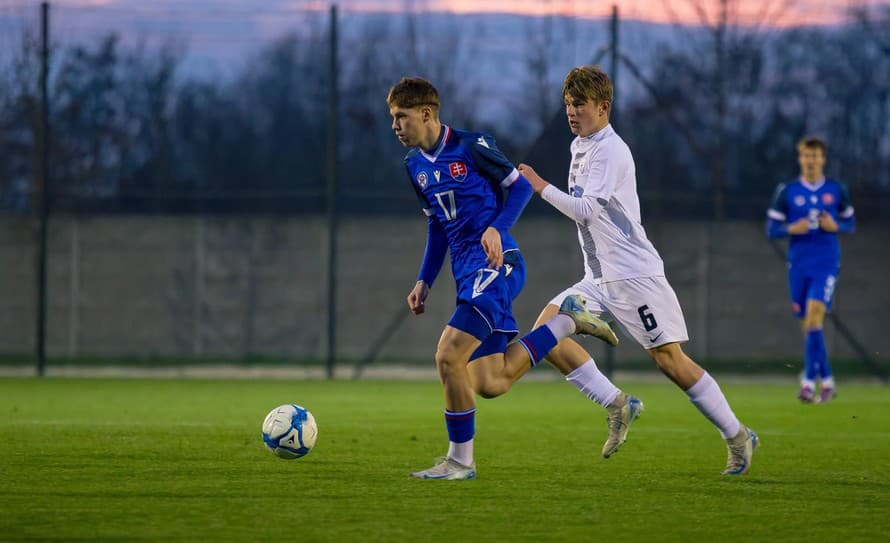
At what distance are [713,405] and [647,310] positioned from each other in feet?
1.90

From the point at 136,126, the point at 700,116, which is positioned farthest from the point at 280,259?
the point at 700,116

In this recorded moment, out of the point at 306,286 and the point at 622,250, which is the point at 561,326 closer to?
the point at 622,250

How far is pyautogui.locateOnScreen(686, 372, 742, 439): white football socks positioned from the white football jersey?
613 mm

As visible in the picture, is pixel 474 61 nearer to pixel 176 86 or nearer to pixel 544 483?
pixel 176 86

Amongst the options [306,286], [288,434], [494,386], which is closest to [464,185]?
A: [494,386]

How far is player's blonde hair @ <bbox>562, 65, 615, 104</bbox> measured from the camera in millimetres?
7090

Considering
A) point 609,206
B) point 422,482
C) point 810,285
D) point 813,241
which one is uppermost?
point 609,206

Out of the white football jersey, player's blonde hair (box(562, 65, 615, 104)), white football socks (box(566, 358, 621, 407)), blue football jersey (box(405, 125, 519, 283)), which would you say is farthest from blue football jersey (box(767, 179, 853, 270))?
blue football jersey (box(405, 125, 519, 283))

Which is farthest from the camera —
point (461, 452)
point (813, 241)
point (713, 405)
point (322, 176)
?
point (322, 176)

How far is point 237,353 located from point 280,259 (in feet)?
4.10

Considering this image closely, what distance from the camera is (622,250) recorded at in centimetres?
710

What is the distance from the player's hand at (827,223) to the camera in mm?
12656

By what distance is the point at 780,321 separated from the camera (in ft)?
55.2

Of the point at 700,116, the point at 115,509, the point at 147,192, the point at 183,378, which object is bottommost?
the point at 183,378
